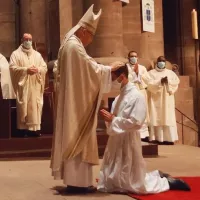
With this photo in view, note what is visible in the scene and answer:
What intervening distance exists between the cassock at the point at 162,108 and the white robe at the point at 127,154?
6292 mm

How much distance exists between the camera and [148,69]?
42.2ft

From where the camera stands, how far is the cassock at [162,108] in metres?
12.0

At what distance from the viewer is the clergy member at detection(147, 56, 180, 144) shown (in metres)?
12.0

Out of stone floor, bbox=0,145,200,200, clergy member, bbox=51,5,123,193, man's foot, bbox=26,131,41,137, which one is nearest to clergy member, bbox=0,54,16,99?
man's foot, bbox=26,131,41,137

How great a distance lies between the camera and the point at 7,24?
16.2m

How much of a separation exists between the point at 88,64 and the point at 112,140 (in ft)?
2.87

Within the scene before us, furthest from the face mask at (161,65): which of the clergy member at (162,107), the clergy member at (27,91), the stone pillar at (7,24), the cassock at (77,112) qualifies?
the cassock at (77,112)

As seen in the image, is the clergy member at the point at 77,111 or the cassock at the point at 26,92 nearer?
the clergy member at the point at 77,111

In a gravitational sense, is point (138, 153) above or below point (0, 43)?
below

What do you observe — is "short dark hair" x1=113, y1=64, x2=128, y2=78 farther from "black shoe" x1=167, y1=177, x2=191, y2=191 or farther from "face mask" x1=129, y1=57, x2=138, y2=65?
"face mask" x1=129, y1=57, x2=138, y2=65

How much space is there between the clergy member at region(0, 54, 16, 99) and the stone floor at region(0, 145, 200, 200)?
6.48 feet

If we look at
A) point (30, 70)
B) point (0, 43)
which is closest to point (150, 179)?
point (30, 70)

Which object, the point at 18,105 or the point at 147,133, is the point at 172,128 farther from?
the point at 18,105

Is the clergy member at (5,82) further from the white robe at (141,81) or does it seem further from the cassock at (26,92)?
the white robe at (141,81)
